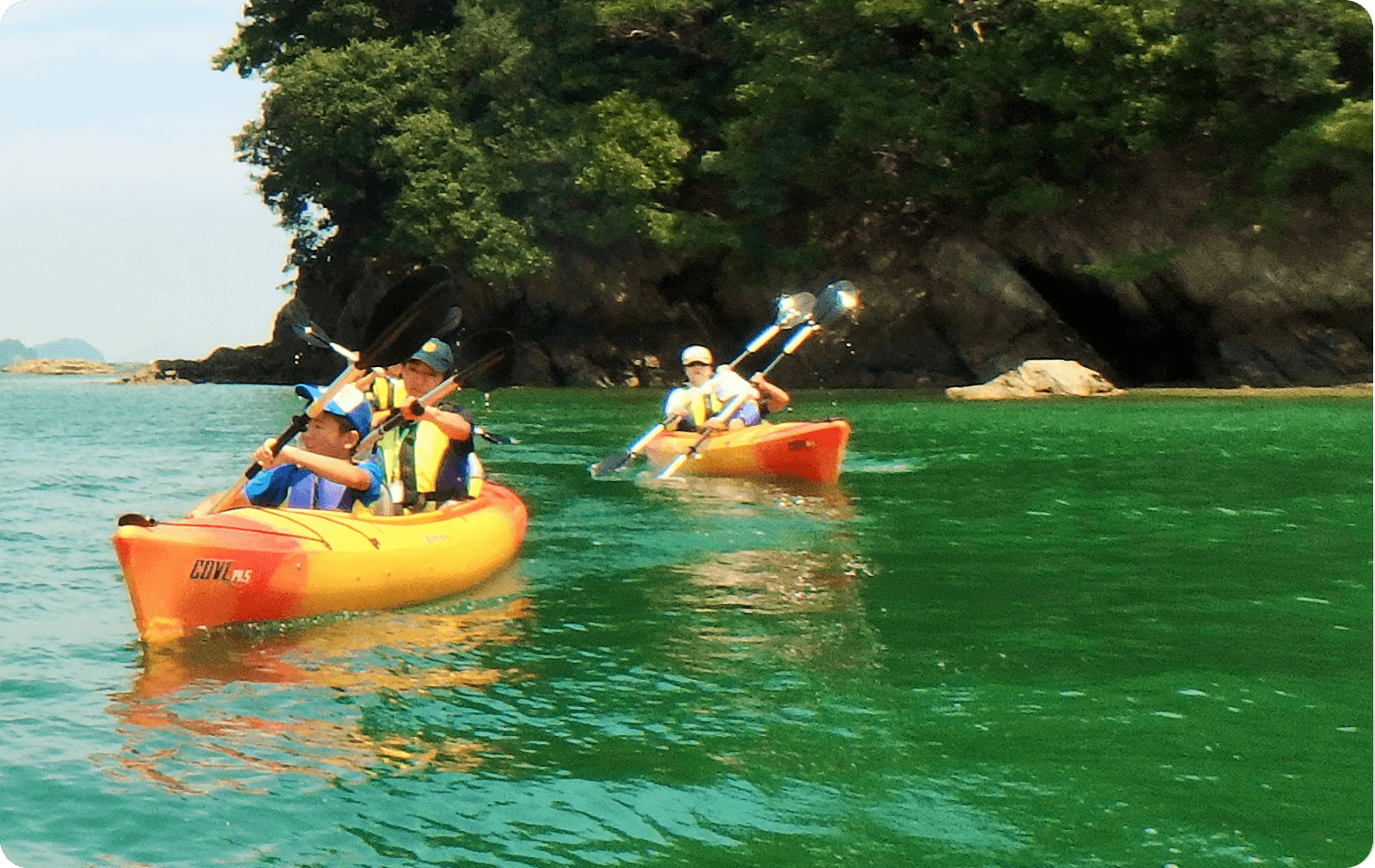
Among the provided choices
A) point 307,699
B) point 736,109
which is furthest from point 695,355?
point 736,109

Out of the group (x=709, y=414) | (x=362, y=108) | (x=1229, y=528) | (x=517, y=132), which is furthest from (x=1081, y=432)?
(x=362, y=108)

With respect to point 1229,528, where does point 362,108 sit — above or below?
above

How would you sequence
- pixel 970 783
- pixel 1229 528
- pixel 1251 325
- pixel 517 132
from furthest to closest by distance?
pixel 517 132
pixel 1251 325
pixel 1229 528
pixel 970 783

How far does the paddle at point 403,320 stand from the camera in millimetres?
7477

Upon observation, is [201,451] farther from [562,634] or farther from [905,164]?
[905,164]

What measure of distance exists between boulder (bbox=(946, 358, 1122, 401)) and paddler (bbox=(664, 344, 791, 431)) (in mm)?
11084

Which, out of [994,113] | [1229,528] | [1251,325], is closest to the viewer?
[1229,528]

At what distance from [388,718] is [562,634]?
66.2 inches

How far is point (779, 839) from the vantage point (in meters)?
4.52

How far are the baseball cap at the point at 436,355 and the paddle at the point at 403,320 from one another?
107 centimetres

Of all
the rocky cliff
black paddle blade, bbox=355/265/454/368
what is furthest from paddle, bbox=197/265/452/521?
the rocky cliff

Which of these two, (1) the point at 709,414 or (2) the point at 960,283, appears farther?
(2) the point at 960,283

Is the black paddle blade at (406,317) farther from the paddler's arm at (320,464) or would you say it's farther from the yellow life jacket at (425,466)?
the yellow life jacket at (425,466)

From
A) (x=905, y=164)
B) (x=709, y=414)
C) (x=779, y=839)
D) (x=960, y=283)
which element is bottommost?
(x=779, y=839)
